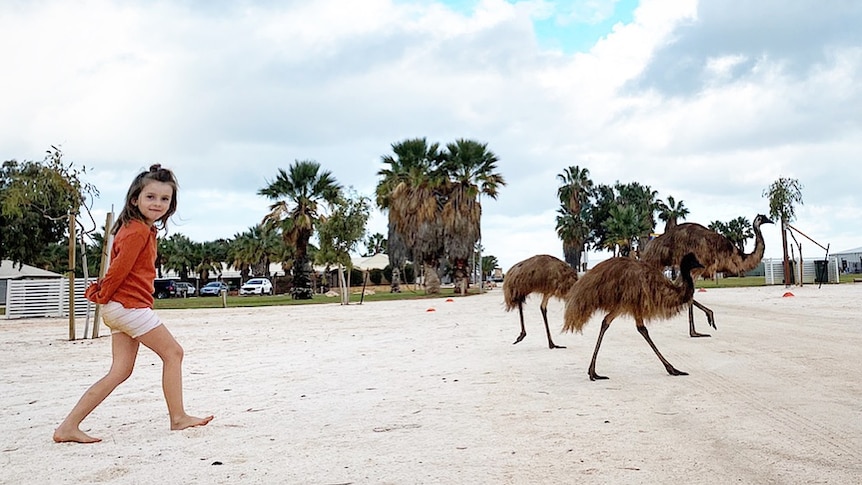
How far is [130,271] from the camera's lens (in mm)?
4398

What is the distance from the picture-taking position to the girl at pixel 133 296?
4.36 meters

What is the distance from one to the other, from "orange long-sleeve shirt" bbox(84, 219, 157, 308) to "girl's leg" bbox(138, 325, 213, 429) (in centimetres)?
23

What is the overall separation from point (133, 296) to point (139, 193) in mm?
733

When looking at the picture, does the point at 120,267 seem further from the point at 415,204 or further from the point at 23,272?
the point at 23,272

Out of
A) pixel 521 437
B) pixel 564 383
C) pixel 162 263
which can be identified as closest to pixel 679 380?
pixel 564 383

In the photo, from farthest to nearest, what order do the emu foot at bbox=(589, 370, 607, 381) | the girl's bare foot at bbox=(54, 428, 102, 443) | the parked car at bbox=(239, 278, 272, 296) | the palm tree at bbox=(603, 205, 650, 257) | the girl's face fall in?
the palm tree at bbox=(603, 205, 650, 257) < the parked car at bbox=(239, 278, 272, 296) < the emu foot at bbox=(589, 370, 607, 381) < the girl's face < the girl's bare foot at bbox=(54, 428, 102, 443)

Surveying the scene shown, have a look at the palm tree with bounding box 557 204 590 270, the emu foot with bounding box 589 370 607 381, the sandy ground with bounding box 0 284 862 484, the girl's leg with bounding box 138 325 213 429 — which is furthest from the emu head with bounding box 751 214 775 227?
the palm tree with bounding box 557 204 590 270

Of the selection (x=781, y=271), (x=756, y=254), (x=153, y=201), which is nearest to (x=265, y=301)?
(x=756, y=254)

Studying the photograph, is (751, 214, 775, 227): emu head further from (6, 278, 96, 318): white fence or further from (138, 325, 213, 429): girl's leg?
(6, 278, 96, 318): white fence

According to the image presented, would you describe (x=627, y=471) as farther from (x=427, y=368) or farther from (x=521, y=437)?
(x=427, y=368)

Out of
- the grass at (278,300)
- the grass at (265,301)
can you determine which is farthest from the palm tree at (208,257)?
the grass at (265,301)

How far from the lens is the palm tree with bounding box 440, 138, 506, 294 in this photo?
130 feet

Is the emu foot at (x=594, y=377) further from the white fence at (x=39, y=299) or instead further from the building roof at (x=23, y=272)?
the building roof at (x=23, y=272)

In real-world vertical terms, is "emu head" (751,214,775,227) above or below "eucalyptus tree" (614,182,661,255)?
below
